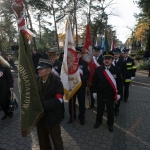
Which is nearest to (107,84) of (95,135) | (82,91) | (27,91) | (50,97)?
(82,91)

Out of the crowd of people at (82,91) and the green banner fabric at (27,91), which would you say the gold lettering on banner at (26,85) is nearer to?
the green banner fabric at (27,91)

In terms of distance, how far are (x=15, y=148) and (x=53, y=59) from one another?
9.31ft

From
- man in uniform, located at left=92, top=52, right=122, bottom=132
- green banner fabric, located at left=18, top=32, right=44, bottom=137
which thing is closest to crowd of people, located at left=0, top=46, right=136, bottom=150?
man in uniform, located at left=92, top=52, right=122, bottom=132

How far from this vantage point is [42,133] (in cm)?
309

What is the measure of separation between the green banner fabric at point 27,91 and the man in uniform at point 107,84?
2089 millimetres

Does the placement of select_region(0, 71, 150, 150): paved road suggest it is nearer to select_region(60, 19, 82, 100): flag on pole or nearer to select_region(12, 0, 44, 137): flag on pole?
select_region(60, 19, 82, 100): flag on pole

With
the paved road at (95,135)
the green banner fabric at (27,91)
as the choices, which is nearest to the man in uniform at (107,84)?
the paved road at (95,135)

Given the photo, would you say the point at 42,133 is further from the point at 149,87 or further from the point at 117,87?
the point at 149,87

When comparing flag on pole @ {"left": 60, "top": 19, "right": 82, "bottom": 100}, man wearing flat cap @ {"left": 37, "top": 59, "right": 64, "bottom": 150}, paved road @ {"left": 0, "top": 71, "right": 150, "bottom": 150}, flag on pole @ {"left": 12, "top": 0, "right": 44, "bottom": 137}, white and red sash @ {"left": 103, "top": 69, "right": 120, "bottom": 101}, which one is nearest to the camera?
flag on pole @ {"left": 12, "top": 0, "right": 44, "bottom": 137}

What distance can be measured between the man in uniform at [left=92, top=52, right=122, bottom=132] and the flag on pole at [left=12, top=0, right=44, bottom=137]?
6.85 feet

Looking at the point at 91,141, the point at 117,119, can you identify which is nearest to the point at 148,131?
the point at 117,119

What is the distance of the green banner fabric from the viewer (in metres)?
2.46

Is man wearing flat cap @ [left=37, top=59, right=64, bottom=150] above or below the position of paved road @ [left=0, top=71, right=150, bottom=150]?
above

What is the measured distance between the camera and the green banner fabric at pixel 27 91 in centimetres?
246
